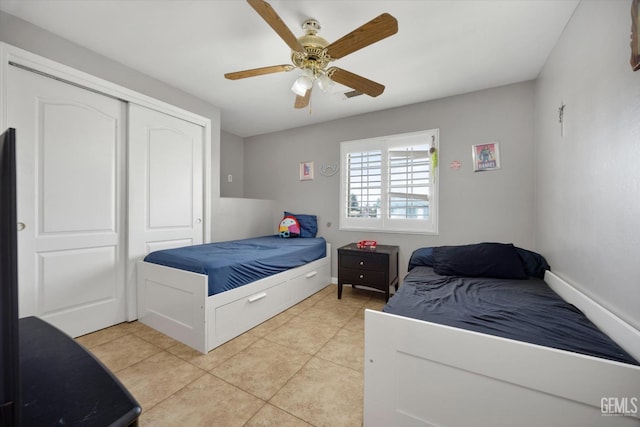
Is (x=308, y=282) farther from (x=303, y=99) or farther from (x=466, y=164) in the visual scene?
(x=466, y=164)

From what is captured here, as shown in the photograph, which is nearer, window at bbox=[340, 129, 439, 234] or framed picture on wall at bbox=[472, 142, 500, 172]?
framed picture on wall at bbox=[472, 142, 500, 172]

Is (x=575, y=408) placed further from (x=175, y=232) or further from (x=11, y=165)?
(x=175, y=232)

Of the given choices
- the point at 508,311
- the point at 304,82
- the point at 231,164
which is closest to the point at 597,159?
the point at 508,311

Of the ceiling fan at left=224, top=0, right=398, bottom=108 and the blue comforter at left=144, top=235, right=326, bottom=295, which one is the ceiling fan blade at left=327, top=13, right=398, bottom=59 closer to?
the ceiling fan at left=224, top=0, right=398, bottom=108

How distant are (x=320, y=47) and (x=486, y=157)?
2.08 m

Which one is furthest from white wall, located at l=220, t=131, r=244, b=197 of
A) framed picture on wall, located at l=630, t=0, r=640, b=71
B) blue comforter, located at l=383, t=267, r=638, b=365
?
framed picture on wall, located at l=630, t=0, r=640, b=71

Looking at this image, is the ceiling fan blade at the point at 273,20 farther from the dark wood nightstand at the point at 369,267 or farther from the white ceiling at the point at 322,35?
the dark wood nightstand at the point at 369,267

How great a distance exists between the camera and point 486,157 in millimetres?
2594

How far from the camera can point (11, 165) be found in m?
0.36

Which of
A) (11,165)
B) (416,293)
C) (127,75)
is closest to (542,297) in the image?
(416,293)

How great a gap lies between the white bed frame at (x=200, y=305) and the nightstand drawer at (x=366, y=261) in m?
0.71

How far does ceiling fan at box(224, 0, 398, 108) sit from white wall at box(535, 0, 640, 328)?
1074 mm

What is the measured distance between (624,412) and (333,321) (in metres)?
1.82

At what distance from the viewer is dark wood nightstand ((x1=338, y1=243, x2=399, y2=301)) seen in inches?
104
